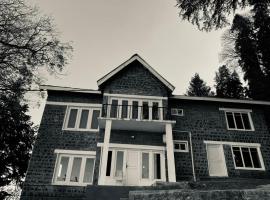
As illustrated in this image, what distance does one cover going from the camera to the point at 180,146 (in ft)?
54.9

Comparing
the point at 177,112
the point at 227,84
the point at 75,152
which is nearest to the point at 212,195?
the point at 75,152

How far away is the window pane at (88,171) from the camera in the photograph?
14.9 metres

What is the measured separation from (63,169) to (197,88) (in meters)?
31.9

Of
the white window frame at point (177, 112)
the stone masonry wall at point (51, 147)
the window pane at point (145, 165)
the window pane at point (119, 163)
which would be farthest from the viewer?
the white window frame at point (177, 112)

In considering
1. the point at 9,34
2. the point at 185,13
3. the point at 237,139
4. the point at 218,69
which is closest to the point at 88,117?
the point at 9,34

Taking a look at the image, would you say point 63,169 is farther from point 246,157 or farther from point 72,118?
point 246,157

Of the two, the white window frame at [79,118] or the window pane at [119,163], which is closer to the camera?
the window pane at [119,163]

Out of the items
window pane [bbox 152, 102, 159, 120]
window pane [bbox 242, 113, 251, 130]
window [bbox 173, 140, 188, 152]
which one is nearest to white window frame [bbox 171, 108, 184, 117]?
window pane [bbox 152, 102, 159, 120]

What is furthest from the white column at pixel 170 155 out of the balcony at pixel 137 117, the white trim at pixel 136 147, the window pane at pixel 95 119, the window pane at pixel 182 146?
the window pane at pixel 95 119

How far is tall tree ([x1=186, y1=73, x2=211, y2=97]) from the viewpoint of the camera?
41.0m

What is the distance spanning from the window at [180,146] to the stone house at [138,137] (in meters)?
0.02

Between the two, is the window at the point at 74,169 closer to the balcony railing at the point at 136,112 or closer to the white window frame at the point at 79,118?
the white window frame at the point at 79,118

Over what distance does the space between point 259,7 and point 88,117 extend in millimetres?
13645

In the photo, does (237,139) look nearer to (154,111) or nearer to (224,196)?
(154,111)
